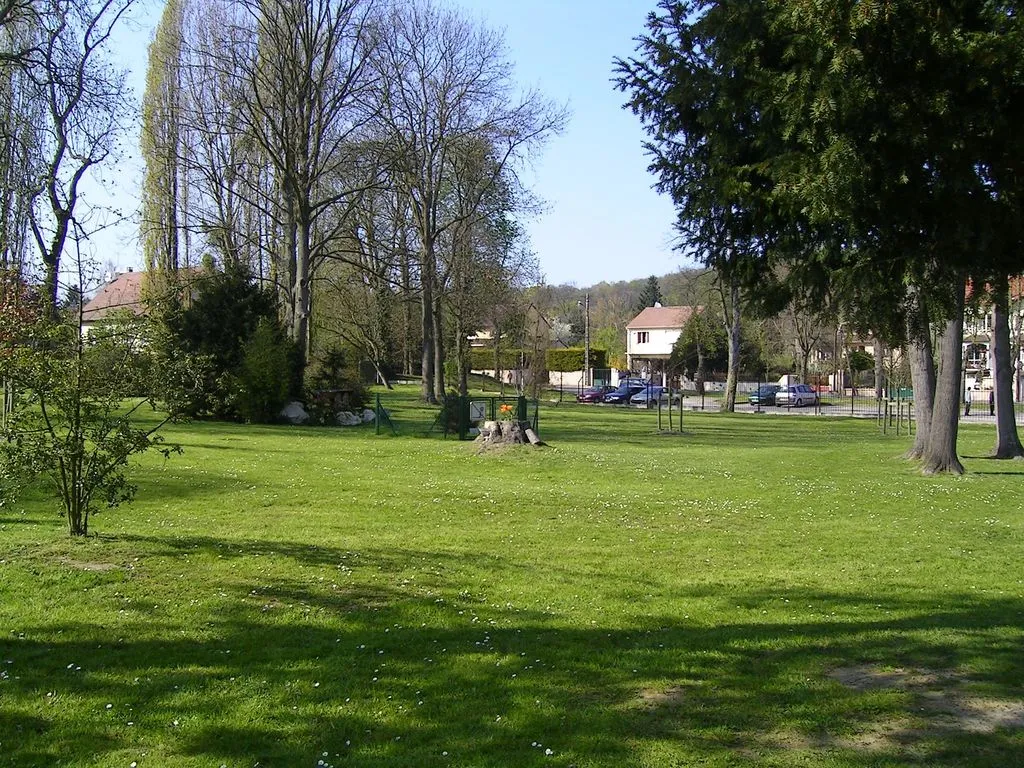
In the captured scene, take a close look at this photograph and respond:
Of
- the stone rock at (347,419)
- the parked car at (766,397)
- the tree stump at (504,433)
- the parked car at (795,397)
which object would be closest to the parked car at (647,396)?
the parked car at (766,397)

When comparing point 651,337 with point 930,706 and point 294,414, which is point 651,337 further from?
point 930,706

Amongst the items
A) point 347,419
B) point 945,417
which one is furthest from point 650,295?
point 945,417

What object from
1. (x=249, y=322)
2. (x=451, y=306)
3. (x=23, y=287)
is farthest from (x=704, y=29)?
(x=451, y=306)

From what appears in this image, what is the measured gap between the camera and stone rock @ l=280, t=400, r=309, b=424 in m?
32.0

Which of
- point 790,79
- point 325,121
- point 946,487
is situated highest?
point 325,121

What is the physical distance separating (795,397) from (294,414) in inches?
1470

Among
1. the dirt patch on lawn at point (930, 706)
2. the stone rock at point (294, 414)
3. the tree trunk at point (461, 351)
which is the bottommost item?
the dirt patch on lawn at point (930, 706)

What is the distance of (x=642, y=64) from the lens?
6402mm

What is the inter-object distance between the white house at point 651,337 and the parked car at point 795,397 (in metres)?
35.5

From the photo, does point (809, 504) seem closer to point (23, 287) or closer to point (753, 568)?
point (753, 568)

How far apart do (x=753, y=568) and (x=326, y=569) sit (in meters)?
4.43

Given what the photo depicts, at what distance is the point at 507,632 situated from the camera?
6980mm

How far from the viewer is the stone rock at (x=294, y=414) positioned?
3198cm

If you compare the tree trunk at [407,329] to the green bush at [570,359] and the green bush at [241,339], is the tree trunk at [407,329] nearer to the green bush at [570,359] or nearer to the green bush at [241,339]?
the green bush at [241,339]
